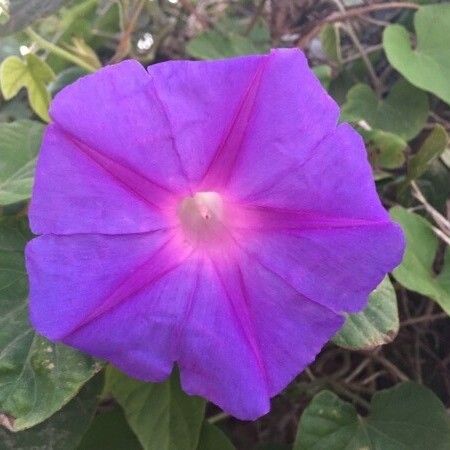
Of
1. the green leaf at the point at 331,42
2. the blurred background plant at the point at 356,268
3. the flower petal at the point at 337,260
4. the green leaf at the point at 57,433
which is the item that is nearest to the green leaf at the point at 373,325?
the blurred background plant at the point at 356,268

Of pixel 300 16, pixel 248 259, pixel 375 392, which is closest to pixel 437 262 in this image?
pixel 375 392

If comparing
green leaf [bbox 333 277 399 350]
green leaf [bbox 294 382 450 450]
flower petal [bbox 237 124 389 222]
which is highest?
flower petal [bbox 237 124 389 222]

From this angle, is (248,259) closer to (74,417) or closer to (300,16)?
(74,417)

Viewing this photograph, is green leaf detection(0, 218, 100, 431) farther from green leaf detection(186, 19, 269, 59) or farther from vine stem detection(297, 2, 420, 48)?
vine stem detection(297, 2, 420, 48)

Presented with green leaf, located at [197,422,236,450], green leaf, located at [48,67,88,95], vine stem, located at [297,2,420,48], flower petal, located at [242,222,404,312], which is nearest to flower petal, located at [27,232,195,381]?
flower petal, located at [242,222,404,312]

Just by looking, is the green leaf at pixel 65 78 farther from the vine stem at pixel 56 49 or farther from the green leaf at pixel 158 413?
the green leaf at pixel 158 413

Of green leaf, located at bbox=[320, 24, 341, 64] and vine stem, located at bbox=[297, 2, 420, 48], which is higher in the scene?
vine stem, located at bbox=[297, 2, 420, 48]

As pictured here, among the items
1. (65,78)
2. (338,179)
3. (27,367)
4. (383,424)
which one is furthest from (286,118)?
(65,78)

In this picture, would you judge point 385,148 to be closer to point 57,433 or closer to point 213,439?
point 213,439
